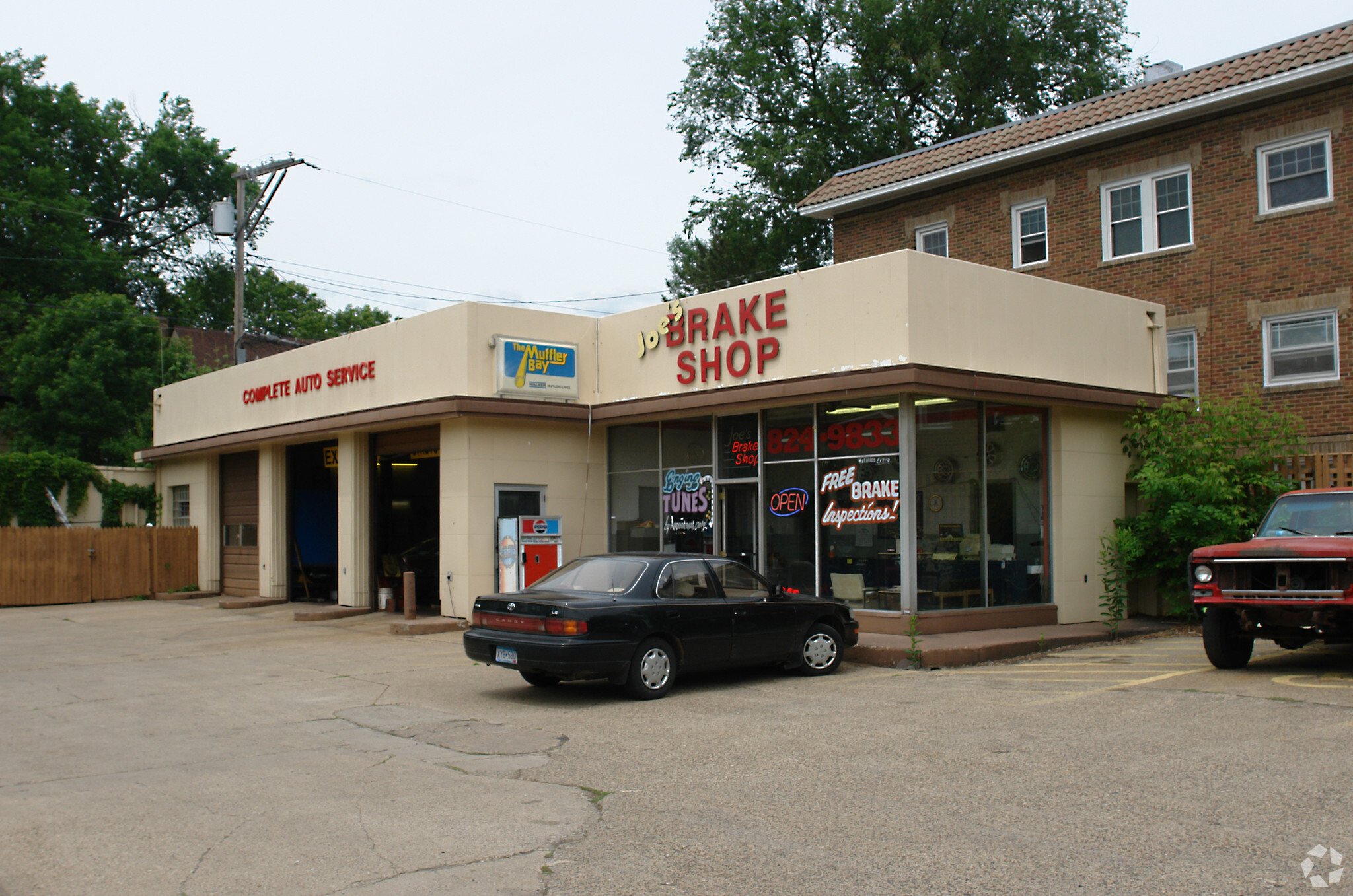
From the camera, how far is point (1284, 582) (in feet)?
35.7

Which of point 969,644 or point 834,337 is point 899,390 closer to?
point 834,337

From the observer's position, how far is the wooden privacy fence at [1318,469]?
1647 centimetres

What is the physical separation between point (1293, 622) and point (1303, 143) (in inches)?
480

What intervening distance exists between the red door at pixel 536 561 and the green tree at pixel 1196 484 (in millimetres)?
8849

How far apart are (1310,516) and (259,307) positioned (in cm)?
6272

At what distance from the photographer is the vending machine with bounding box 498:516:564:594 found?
18047mm

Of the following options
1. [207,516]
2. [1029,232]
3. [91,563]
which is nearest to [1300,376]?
[1029,232]

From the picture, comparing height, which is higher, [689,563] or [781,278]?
[781,278]

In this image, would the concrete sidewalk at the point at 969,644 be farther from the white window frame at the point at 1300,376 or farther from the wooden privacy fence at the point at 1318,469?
the white window frame at the point at 1300,376

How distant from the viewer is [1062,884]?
17.0 ft

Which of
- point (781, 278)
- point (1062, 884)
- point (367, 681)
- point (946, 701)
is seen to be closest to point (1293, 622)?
point (946, 701)

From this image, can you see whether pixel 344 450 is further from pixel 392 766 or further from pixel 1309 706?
pixel 1309 706

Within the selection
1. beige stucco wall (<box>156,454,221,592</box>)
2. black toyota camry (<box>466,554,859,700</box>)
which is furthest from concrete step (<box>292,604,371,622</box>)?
black toyota camry (<box>466,554,859,700</box>)

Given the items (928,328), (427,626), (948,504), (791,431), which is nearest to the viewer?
(928,328)
